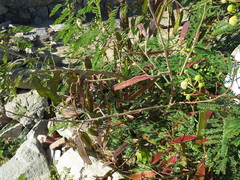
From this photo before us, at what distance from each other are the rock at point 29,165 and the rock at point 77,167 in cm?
24

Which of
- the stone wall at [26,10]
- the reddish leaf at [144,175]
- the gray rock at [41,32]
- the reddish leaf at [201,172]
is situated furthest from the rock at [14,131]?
the stone wall at [26,10]

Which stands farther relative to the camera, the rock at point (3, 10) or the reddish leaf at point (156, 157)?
the rock at point (3, 10)

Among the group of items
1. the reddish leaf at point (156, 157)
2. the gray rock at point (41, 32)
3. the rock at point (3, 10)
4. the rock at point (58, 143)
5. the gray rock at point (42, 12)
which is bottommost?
the rock at point (58, 143)

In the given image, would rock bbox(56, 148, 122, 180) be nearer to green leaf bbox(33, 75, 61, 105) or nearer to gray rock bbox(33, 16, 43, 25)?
green leaf bbox(33, 75, 61, 105)

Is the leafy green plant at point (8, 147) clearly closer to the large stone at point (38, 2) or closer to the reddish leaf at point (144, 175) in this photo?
the reddish leaf at point (144, 175)

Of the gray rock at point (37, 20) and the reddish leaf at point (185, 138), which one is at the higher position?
the gray rock at point (37, 20)

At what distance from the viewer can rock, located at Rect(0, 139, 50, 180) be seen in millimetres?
2803

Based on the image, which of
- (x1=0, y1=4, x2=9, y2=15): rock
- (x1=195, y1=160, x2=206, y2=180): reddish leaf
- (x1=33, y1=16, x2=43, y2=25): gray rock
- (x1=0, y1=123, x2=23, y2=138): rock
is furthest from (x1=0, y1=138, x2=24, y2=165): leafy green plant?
(x1=0, y1=4, x2=9, y2=15): rock

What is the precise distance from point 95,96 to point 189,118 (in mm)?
934

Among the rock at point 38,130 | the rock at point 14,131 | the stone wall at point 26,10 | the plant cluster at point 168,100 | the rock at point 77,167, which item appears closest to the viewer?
the plant cluster at point 168,100

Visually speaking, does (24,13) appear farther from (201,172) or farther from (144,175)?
(201,172)

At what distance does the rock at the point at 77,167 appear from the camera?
2350 mm

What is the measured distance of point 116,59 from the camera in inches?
86.4

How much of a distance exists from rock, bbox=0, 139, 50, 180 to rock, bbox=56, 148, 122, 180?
24cm
